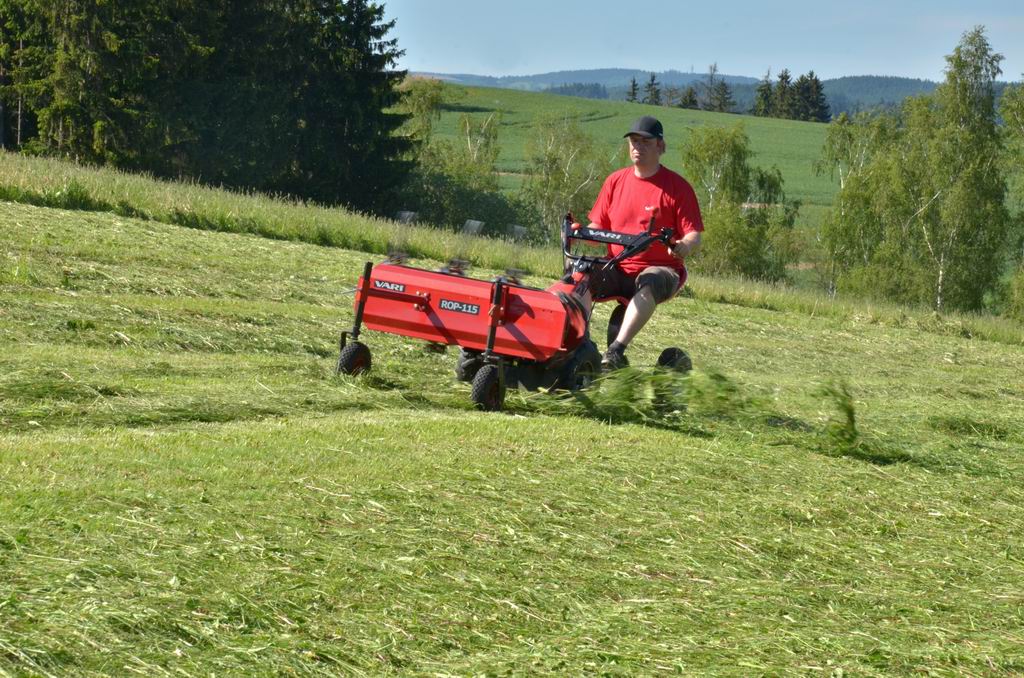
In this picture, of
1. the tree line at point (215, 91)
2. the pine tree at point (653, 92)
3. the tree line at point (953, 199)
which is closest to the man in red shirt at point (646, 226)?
the tree line at point (215, 91)

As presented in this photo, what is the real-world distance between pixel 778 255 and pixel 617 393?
5794 cm

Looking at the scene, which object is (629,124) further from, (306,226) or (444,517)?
(444,517)

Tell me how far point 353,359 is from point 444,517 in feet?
11.0

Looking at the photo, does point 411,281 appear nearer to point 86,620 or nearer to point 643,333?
point 86,620

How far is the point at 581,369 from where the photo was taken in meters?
8.50

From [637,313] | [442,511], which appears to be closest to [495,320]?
[637,313]

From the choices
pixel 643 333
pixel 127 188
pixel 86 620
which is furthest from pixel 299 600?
pixel 127 188

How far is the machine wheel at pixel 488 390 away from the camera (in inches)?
320

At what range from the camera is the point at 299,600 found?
413 centimetres

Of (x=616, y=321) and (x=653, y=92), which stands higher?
(x=653, y=92)

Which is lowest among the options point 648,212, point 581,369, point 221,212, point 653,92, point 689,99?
point 581,369

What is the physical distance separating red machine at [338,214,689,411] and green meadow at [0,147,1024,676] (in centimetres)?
19

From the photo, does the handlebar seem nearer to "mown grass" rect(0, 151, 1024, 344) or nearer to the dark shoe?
the dark shoe

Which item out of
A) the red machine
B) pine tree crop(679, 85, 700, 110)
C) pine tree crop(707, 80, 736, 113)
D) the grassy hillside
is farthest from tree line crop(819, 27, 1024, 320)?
pine tree crop(707, 80, 736, 113)
